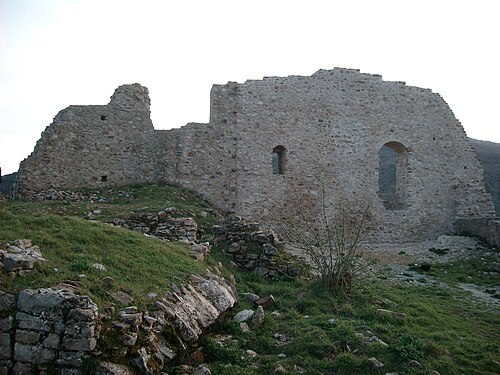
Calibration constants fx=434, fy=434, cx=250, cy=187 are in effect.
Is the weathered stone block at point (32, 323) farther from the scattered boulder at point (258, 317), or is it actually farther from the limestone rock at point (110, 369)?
the scattered boulder at point (258, 317)

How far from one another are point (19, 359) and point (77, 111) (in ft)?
42.7

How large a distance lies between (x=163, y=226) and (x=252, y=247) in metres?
2.79

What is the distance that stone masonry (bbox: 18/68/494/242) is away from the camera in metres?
16.2

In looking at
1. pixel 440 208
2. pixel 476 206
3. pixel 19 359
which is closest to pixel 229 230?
pixel 19 359

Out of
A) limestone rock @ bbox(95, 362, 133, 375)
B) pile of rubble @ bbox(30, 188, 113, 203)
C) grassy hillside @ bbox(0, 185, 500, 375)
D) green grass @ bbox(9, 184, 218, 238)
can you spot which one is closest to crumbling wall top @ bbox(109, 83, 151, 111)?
green grass @ bbox(9, 184, 218, 238)

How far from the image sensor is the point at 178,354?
5410 mm

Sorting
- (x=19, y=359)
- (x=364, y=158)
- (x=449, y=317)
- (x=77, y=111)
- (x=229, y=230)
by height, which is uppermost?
(x=77, y=111)

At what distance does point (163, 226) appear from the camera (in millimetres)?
11414

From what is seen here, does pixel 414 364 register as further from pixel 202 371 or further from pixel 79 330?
pixel 79 330

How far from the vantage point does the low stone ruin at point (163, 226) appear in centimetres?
1095

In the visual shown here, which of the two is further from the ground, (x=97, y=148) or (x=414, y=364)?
(x=97, y=148)

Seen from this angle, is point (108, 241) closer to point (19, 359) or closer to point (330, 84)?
point (19, 359)

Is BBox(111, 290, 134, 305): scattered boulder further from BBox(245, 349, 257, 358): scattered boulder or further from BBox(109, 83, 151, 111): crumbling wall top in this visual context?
BBox(109, 83, 151, 111): crumbling wall top

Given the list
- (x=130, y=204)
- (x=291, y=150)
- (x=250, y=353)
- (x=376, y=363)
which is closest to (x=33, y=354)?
(x=250, y=353)
